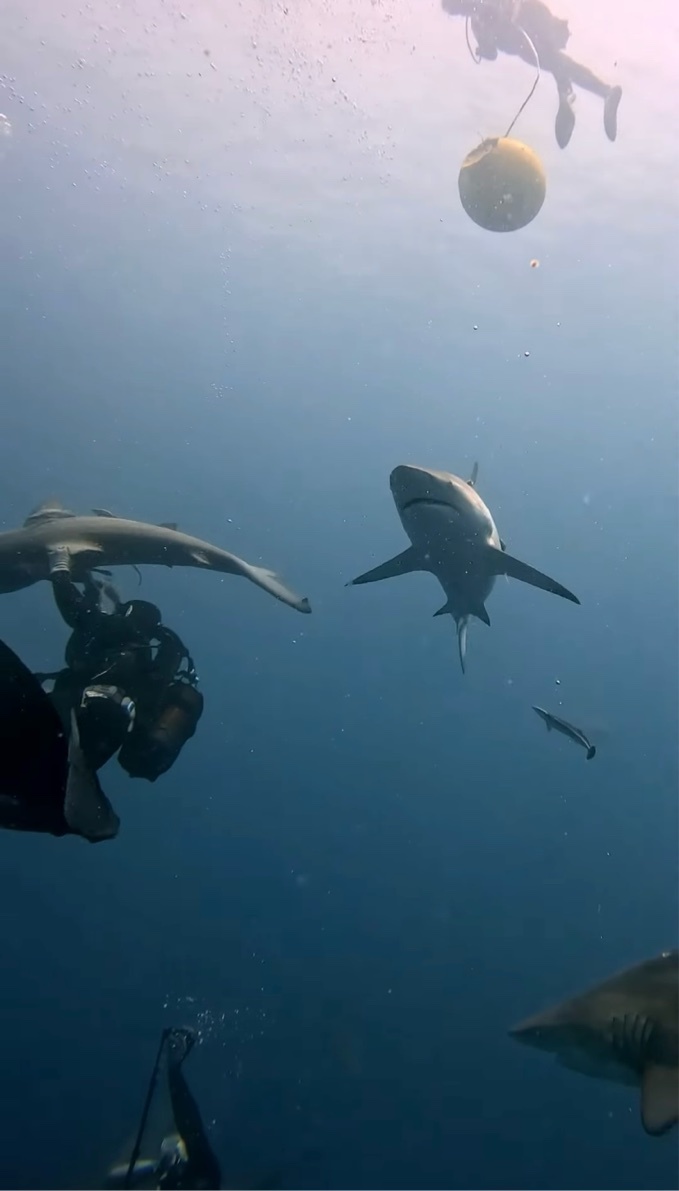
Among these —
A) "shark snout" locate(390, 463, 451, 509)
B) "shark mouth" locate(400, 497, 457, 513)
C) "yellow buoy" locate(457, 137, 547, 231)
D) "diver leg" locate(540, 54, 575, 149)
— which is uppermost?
"diver leg" locate(540, 54, 575, 149)

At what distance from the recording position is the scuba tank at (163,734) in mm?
5125

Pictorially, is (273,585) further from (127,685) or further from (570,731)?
(570,731)

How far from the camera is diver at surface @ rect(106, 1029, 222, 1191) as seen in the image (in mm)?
8014

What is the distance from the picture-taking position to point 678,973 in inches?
180

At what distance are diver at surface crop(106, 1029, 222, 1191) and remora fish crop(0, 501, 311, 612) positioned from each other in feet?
19.1

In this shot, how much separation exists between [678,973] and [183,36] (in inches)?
1095

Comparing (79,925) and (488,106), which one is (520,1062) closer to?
(79,925)

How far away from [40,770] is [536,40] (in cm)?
1852

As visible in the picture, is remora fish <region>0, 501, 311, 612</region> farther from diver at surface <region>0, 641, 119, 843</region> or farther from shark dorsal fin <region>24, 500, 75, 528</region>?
diver at surface <region>0, 641, 119, 843</region>

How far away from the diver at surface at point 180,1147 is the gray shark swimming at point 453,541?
20.6 feet

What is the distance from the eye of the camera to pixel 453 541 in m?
7.82

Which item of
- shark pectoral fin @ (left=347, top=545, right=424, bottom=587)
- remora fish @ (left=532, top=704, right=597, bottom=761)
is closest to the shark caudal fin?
shark pectoral fin @ (left=347, top=545, right=424, bottom=587)

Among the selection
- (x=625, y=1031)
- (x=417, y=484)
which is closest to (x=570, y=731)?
(x=417, y=484)

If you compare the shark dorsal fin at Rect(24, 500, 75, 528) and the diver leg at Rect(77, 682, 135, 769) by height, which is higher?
the shark dorsal fin at Rect(24, 500, 75, 528)
